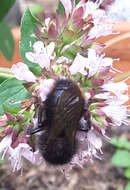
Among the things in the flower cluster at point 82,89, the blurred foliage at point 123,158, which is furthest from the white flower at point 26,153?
the blurred foliage at point 123,158

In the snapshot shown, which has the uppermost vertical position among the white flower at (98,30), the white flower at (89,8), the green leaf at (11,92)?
the white flower at (89,8)

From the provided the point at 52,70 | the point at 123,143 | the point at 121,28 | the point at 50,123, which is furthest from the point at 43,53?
the point at 123,143

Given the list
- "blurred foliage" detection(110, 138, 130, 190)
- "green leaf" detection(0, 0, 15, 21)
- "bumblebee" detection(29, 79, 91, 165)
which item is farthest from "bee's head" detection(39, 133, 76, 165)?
"blurred foliage" detection(110, 138, 130, 190)

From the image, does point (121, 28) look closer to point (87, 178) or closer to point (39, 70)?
point (39, 70)

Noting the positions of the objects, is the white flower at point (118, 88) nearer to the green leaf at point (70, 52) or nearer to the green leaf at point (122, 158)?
the green leaf at point (70, 52)

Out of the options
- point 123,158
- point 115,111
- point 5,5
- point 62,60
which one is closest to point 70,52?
point 62,60
